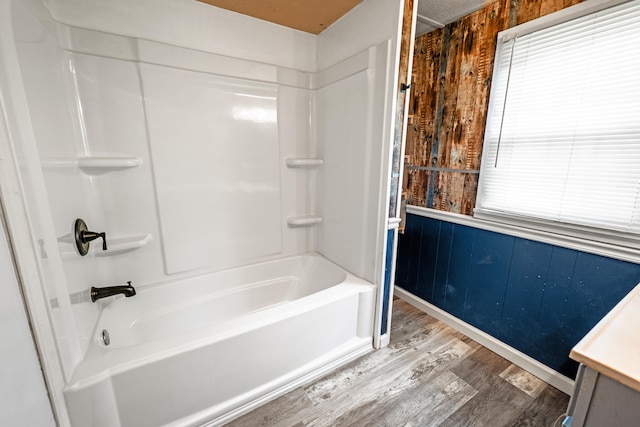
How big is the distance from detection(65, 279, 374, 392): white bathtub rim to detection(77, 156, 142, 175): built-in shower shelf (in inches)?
35.0

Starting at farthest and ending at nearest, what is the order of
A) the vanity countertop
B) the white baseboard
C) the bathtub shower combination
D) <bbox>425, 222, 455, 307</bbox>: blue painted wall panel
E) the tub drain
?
<bbox>425, 222, 455, 307</bbox>: blue painted wall panel < the white baseboard < the tub drain < the bathtub shower combination < the vanity countertop

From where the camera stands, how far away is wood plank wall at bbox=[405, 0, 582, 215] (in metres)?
1.67

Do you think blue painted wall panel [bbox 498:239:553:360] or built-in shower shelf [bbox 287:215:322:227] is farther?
built-in shower shelf [bbox 287:215:322:227]

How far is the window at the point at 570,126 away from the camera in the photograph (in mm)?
1216

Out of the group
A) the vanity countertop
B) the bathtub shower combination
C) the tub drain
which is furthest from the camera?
the tub drain

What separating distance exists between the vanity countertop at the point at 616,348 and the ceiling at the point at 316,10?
6.16 ft

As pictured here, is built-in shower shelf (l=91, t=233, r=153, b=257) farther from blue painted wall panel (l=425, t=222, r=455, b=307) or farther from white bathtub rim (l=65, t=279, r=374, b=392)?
blue painted wall panel (l=425, t=222, r=455, b=307)

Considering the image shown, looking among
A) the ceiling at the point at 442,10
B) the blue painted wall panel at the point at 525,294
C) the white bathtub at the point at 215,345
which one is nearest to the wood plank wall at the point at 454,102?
the ceiling at the point at 442,10

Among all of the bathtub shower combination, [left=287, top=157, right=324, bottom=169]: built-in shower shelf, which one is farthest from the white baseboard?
[left=287, top=157, right=324, bottom=169]: built-in shower shelf

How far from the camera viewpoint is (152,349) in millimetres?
1127

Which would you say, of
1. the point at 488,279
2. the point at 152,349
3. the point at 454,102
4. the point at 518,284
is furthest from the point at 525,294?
the point at 152,349

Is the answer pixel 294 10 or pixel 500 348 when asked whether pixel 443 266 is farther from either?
pixel 294 10

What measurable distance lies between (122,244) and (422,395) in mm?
1986

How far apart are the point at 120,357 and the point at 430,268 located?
2106 mm
